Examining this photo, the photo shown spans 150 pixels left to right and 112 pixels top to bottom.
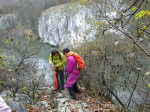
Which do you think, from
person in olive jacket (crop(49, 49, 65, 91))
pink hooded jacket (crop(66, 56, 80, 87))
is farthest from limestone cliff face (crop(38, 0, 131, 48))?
pink hooded jacket (crop(66, 56, 80, 87))

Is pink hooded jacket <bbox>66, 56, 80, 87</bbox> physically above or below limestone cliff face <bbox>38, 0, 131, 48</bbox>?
below

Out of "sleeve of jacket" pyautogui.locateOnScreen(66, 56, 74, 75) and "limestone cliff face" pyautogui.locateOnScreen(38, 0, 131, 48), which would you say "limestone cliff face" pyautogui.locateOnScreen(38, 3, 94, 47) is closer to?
"limestone cliff face" pyautogui.locateOnScreen(38, 0, 131, 48)

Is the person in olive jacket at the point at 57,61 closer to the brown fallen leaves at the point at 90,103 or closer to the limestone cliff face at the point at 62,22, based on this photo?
the brown fallen leaves at the point at 90,103

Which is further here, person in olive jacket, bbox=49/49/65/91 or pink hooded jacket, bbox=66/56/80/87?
person in olive jacket, bbox=49/49/65/91

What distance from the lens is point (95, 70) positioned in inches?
192

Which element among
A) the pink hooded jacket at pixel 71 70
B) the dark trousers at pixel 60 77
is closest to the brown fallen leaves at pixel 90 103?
the dark trousers at pixel 60 77

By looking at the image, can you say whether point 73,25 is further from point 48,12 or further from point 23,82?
point 23,82

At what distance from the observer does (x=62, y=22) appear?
4106 cm

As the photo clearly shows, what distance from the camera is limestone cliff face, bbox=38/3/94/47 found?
116 ft

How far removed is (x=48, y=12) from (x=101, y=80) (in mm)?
48361

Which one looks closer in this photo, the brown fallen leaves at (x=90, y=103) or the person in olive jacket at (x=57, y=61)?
the brown fallen leaves at (x=90, y=103)

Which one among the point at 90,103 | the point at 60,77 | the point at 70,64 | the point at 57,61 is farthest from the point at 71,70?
the point at 90,103

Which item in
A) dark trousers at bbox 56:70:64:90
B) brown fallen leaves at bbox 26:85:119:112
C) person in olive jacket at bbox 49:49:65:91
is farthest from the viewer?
dark trousers at bbox 56:70:64:90

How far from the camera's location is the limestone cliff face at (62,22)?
35.3 m
